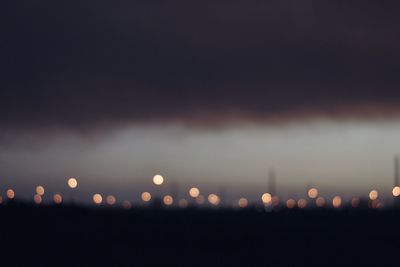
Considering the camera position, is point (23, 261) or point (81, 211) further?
point (81, 211)

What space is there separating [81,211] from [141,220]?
4.22 metres

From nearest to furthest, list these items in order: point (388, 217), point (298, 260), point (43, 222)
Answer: point (298, 260), point (43, 222), point (388, 217)

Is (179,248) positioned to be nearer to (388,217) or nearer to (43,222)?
(43,222)

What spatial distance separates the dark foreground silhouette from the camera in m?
36.1

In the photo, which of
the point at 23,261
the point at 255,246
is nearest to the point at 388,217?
the point at 255,246

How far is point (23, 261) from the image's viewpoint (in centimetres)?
3375

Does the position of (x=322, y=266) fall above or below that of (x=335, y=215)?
below

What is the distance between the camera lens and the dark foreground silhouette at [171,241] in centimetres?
3606

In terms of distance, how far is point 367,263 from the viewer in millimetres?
37062

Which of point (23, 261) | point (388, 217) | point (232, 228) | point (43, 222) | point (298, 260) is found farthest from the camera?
point (388, 217)

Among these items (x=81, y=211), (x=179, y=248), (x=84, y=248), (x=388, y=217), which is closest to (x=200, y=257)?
(x=179, y=248)

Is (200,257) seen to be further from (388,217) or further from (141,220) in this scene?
(388,217)

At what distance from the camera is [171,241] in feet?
137

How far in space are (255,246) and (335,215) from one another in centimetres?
2530
